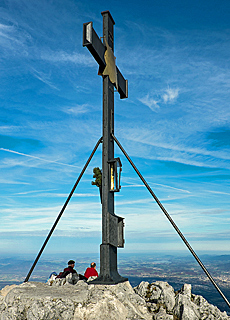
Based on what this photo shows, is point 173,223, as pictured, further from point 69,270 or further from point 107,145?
point 69,270

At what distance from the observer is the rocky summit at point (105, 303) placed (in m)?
7.97

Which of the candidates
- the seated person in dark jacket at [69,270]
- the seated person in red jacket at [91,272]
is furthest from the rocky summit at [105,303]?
the seated person in red jacket at [91,272]

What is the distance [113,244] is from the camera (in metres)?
10.6

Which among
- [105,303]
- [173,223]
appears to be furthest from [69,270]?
[173,223]

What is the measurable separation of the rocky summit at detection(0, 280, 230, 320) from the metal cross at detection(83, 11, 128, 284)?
814mm

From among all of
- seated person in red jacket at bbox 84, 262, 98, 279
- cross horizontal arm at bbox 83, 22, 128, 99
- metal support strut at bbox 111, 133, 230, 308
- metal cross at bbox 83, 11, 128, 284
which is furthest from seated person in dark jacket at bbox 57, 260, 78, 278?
cross horizontal arm at bbox 83, 22, 128, 99

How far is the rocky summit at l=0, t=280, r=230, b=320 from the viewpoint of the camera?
7.97 metres

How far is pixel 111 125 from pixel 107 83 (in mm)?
1659

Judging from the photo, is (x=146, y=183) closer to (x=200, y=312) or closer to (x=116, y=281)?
(x=116, y=281)

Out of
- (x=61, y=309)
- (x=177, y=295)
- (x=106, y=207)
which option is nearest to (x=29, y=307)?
(x=61, y=309)

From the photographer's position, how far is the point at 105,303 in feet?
27.3

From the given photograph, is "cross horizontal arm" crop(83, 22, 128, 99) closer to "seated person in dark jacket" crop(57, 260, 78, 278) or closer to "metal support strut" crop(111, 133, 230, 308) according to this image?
"metal support strut" crop(111, 133, 230, 308)

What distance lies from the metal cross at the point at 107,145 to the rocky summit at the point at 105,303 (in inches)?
32.1

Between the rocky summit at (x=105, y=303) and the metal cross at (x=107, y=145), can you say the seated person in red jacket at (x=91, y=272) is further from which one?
the metal cross at (x=107, y=145)
